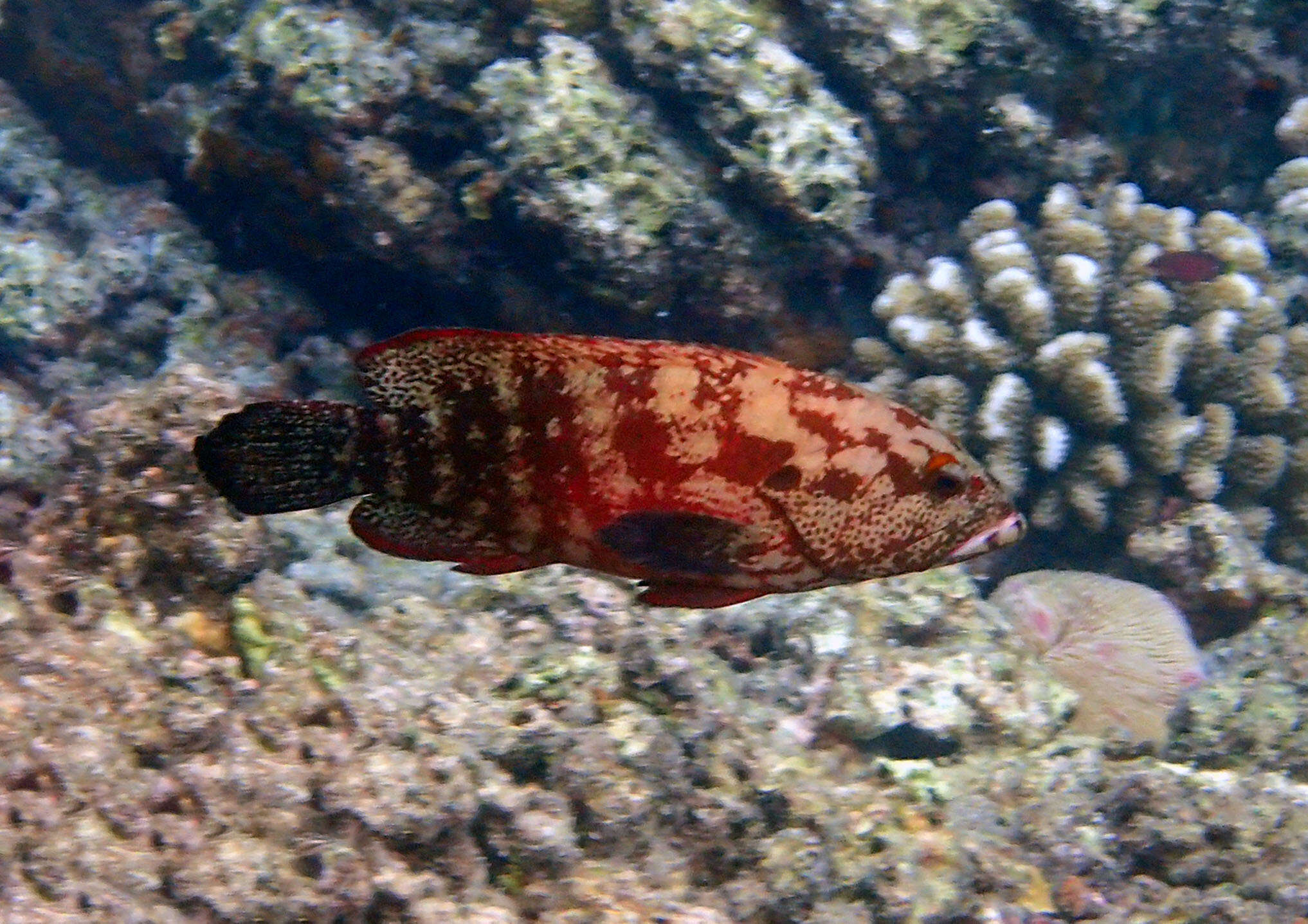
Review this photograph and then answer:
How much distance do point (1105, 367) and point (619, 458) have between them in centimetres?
384

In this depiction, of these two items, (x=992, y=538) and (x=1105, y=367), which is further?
(x=1105, y=367)

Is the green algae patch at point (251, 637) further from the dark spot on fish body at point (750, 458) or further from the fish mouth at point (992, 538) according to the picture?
the fish mouth at point (992, 538)

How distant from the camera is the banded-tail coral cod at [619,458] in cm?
213

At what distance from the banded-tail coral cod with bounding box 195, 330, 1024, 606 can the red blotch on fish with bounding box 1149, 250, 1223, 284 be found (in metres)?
3.73

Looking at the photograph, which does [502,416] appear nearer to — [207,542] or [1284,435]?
[207,542]

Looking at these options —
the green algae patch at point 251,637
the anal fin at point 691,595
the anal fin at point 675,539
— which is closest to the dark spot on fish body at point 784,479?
the anal fin at point 675,539

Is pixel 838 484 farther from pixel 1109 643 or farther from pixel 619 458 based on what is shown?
pixel 1109 643

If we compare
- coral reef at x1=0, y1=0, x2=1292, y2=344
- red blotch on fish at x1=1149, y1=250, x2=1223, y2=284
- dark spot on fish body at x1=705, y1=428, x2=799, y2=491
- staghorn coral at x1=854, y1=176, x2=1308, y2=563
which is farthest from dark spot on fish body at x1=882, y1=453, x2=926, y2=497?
red blotch on fish at x1=1149, y1=250, x2=1223, y2=284

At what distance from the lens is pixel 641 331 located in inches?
200

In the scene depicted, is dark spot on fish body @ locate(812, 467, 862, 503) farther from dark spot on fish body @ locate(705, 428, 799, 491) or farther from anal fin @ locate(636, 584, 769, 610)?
anal fin @ locate(636, 584, 769, 610)

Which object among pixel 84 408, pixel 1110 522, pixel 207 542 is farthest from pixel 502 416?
pixel 1110 522

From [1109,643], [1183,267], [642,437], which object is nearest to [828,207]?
[1183,267]

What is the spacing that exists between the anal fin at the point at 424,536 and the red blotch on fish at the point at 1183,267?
4449 mm

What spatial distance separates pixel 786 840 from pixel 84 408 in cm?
398
